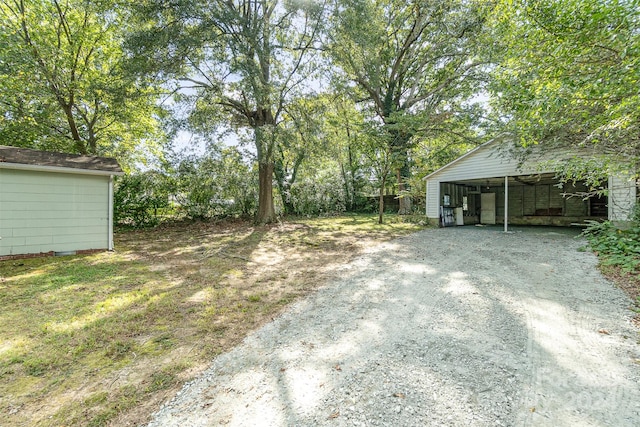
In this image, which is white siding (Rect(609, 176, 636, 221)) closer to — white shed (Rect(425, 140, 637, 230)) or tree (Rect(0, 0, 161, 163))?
white shed (Rect(425, 140, 637, 230))

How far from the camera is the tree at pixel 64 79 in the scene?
→ 9.15 m

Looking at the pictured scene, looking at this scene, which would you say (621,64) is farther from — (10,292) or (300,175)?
(300,175)

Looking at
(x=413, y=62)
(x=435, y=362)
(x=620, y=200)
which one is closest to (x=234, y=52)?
(x=435, y=362)

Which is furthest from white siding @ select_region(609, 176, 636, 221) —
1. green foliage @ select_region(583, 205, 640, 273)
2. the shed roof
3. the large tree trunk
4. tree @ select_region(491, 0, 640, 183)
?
the shed roof

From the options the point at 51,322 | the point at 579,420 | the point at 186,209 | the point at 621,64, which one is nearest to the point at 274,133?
the point at 186,209

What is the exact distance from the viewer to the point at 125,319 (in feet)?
11.4

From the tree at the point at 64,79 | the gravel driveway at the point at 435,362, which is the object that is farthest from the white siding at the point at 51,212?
the gravel driveway at the point at 435,362

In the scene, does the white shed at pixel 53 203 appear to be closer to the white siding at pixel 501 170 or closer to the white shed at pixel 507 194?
the white siding at pixel 501 170

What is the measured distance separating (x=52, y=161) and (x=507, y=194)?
14.4 metres

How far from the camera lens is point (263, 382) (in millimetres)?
2264

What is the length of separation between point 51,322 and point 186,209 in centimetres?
997

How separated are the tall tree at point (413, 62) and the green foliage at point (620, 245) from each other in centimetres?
782

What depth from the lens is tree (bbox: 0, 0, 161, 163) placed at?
30.0 ft

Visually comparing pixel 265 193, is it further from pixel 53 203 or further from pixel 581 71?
pixel 581 71
